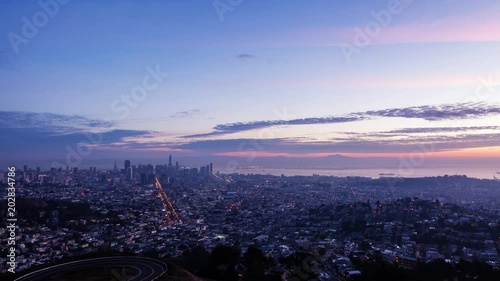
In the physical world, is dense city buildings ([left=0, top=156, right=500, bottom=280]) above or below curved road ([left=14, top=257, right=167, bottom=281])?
below

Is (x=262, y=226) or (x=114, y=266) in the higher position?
(x=114, y=266)

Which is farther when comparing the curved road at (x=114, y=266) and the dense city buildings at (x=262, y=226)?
the dense city buildings at (x=262, y=226)

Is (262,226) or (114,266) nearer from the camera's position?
(114,266)

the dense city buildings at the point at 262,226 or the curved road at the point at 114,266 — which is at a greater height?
the curved road at the point at 114,266

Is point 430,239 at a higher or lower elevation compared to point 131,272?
lower

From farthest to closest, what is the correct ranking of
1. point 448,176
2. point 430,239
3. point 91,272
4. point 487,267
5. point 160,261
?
point 448,176 → point 430,239 → point 487,267 → point 160,261 → point 91,272

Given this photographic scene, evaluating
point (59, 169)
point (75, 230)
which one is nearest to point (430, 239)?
point (75, 230)

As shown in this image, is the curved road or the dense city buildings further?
the dense city buildings

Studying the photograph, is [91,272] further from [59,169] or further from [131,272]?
[59,169]
